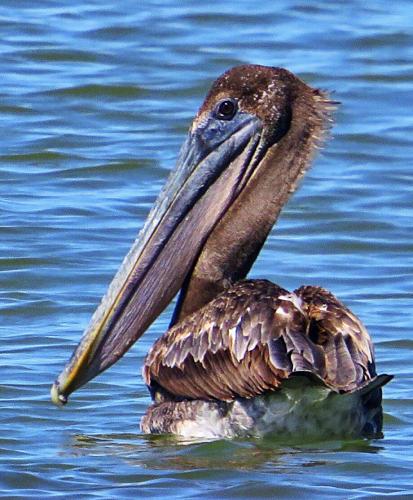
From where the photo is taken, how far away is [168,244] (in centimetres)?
841

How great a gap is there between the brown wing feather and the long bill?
1.12 feet

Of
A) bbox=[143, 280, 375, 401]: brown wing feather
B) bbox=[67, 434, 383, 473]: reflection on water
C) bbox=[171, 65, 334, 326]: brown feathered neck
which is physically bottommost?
bbox=[67, 434, 383, 473]: reflection on water

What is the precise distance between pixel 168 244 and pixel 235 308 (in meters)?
0.82

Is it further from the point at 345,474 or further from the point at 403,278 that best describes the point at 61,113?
the point at 345,474

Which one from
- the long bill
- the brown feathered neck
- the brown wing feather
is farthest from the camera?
the brown feathered neck

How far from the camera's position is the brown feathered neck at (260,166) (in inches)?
332

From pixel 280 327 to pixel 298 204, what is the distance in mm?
5149

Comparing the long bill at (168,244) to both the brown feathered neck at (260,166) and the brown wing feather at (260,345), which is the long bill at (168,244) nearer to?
the brown feathered neck at (260,166)

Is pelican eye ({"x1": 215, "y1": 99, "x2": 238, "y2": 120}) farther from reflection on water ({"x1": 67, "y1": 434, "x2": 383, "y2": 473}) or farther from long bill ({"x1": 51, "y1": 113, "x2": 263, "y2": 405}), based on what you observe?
reflection on water ({"x1": 67, "y1": 434, "x2": 383, "y2": 473})

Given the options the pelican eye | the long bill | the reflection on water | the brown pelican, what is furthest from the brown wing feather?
the pelican eye

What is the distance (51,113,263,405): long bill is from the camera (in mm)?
8273

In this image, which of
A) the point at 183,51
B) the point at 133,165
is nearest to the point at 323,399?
the point at 133,165

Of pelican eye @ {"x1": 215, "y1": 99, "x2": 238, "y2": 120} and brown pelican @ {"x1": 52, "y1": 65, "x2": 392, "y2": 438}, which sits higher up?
pelican eye @ {"x1": 215, "y1": 99, "x2": 238, "y2": 120}

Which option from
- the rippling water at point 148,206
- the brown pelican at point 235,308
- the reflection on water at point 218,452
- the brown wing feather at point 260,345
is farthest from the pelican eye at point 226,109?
the reflection on water at point 218,452
